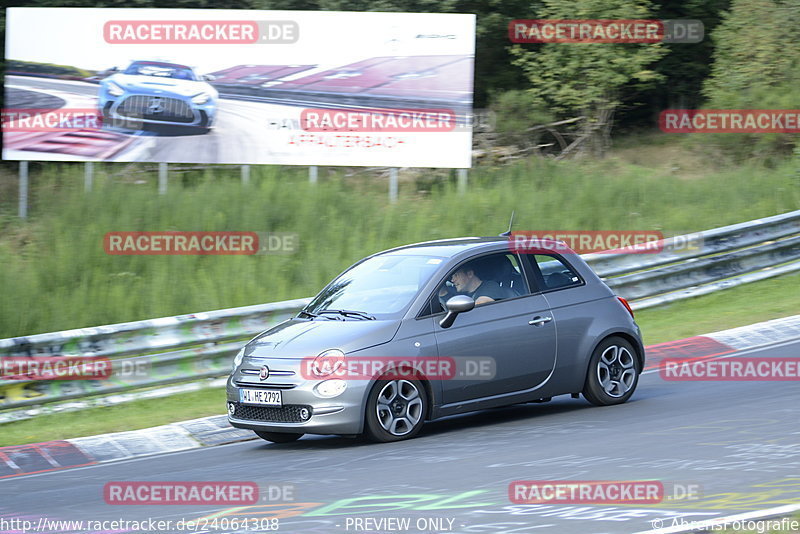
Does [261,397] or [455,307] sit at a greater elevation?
[455,307]

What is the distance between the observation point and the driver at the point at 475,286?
370 inches

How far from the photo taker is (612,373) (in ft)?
32.9

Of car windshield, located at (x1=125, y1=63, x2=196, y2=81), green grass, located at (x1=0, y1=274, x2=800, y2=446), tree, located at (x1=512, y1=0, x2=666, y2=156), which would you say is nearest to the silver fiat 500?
green grass, located at (x1=0, y1=274, x2=800, y2=446)

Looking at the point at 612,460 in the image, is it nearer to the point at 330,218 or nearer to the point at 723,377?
the point at 723,377

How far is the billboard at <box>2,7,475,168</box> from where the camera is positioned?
21828 mm

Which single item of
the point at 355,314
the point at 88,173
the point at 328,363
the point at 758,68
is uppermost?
the point at 758,68

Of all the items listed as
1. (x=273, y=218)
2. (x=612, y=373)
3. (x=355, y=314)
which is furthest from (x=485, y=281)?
(x=273, y=218)

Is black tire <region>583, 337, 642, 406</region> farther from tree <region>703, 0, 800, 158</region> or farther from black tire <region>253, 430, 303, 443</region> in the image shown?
tree <region>703, 0, 800, 158</region>

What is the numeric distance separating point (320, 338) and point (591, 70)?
68.9 feet

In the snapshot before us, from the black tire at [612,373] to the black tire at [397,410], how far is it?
6.05 ft

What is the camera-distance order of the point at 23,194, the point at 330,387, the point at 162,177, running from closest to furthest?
the point at 330,387 → the point at 23,194 → the point at 162,177

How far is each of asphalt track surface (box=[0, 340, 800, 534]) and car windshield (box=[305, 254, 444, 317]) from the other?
3.96ft

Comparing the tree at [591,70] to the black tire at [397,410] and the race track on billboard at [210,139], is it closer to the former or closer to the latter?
the race track on billboard at [210,139]

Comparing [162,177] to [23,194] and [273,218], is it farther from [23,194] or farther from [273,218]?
[273,218]
